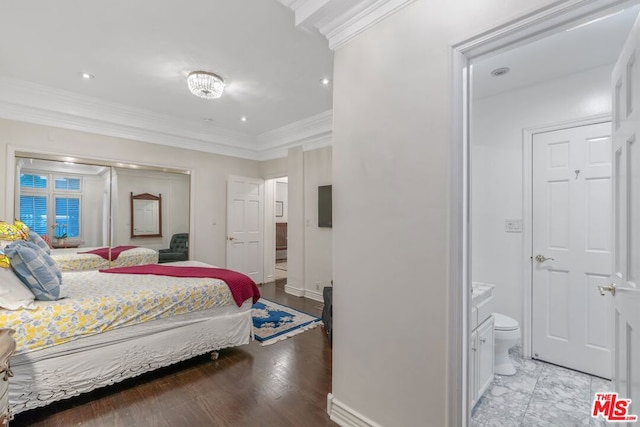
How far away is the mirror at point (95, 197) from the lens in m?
3.35

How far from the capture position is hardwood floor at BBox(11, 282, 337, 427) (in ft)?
6.03

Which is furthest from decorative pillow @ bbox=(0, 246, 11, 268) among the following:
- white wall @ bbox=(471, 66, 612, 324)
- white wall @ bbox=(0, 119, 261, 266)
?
white wall @ bbox=(471, 66, 612, 324)

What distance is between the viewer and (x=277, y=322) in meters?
3.50

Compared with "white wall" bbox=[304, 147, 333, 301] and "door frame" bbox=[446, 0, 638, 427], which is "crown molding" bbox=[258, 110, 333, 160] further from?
"door frame" bbox=[446, 0, 638, 427]

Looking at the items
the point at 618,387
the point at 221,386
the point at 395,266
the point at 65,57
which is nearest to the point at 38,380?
the point at 221,386

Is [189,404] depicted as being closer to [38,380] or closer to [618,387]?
[38,380]

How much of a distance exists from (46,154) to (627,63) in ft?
16.9

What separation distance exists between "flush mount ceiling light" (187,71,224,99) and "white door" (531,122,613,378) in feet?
10.5

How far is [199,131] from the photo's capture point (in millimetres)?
4535

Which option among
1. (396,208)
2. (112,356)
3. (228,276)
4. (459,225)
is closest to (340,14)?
(396,208)

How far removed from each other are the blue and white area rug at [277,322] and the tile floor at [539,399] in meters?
1.90

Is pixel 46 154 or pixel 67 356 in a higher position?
pixel 46 154

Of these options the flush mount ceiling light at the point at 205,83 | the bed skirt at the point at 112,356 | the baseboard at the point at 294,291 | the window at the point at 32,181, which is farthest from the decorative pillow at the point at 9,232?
the baseboard at the point at 294,291

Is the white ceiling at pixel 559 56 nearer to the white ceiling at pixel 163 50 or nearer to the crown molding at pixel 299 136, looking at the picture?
the white ceiling at pixel 163 50
